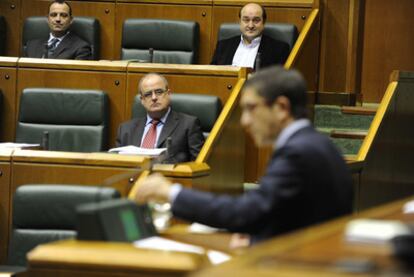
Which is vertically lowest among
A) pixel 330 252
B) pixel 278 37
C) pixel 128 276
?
pixel 128 276

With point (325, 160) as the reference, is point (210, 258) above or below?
below

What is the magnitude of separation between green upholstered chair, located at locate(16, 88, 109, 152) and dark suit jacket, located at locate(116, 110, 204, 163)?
15 cm

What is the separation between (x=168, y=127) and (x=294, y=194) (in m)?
2.01

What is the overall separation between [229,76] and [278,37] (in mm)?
839

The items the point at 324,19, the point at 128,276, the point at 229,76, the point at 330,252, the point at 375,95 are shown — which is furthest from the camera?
the point at 375,95

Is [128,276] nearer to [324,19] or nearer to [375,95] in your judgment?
[324,19]

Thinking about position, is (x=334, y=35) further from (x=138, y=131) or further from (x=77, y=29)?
(x=138, y=131)

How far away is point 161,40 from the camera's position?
4.70 metres

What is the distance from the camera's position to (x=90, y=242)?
1770 mm

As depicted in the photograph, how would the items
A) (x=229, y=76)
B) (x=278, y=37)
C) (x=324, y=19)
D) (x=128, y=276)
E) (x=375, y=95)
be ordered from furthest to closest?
(x=375, y=95) → (x=324, y=19) → (x=278, y=37) → (x=229, y=76) → (x=128, y=276)

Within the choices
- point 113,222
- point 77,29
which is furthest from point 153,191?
point 77,29

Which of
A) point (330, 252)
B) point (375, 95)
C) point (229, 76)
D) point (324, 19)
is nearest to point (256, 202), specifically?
point (330, 252)

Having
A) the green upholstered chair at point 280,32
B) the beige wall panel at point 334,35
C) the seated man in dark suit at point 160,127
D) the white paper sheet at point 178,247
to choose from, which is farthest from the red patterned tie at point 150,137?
the white paper sheet at point 178,247

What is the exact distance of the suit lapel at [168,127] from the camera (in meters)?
3.65
